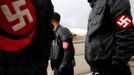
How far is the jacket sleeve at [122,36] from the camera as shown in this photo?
2.37 meters

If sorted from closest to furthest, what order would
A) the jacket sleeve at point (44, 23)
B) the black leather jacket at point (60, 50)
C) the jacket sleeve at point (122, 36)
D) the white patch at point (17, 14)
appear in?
the white patch at point (17, 14), the jacket sleeve at point (44, 23), the jacket sleeve at point (122, 36), the black leather jacket at point (60, 50)

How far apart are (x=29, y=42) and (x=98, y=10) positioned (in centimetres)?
110

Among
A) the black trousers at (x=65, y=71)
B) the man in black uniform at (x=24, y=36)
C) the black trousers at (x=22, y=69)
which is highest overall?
the man in black uniform at (x=24, y=36)

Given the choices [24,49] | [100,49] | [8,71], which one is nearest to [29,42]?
[24,49]

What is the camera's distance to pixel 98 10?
2.54 meters

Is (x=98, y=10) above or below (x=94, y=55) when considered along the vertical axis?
above

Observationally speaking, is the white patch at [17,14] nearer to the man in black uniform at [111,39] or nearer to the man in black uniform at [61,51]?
the man in black uniform at [111,39]

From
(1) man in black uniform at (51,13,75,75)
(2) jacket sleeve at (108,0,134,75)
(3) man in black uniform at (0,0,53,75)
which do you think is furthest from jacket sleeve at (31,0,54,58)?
(1) man in black uniform at (51,13,75,75)

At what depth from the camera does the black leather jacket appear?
435cm

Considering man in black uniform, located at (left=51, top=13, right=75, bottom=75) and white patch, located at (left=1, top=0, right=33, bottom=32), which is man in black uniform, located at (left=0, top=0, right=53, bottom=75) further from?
man in black uniform, located at (left=51, top=13, right=75, bottom=75)

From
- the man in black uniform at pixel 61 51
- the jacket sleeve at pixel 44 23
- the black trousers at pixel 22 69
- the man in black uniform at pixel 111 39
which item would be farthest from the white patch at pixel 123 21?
the man in black uniform at pixel 61 51

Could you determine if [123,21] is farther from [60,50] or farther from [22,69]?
[60,50]

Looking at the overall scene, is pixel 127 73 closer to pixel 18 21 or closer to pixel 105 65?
pixel 105 65

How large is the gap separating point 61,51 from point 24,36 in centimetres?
290
